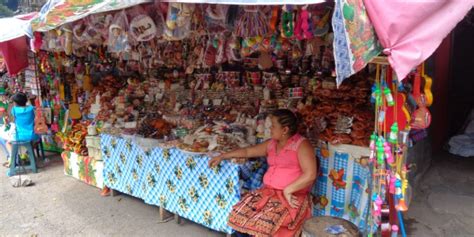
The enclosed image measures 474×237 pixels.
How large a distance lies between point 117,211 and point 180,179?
3.46ft

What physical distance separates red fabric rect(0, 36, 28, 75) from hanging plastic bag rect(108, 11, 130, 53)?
8.41 feet

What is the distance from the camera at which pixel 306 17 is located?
2615 mm

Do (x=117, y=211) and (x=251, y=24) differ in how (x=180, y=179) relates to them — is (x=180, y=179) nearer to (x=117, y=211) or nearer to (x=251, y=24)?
(x=117, y=211)

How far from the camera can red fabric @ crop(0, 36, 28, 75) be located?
5.38 metres

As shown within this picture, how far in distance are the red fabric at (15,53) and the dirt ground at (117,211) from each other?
1683 millimetres

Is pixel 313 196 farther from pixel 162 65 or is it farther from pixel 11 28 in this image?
pixel 11 28

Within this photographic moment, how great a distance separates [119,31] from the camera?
3.52 m

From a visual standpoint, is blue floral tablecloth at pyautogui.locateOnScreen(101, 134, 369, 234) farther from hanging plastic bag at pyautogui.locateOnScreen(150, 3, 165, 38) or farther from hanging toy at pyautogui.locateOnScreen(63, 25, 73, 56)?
hanging toy at pyautogui.locateOnScreen(63, 25, 73, 56)

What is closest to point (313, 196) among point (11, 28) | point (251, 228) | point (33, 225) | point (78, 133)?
point (251, 228)

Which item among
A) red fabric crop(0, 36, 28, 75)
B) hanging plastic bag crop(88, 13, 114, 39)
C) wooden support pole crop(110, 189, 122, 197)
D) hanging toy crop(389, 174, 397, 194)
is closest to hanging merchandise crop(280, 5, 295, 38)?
hanging toy crop(389, 174, 397, 194)

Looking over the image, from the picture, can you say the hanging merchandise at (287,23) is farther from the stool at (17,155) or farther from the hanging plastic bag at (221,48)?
the stool at (17,155)

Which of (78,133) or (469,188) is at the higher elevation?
(78,133)

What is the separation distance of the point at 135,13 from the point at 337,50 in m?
2.14

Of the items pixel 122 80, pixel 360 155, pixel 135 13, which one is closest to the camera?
pixel 360 155
